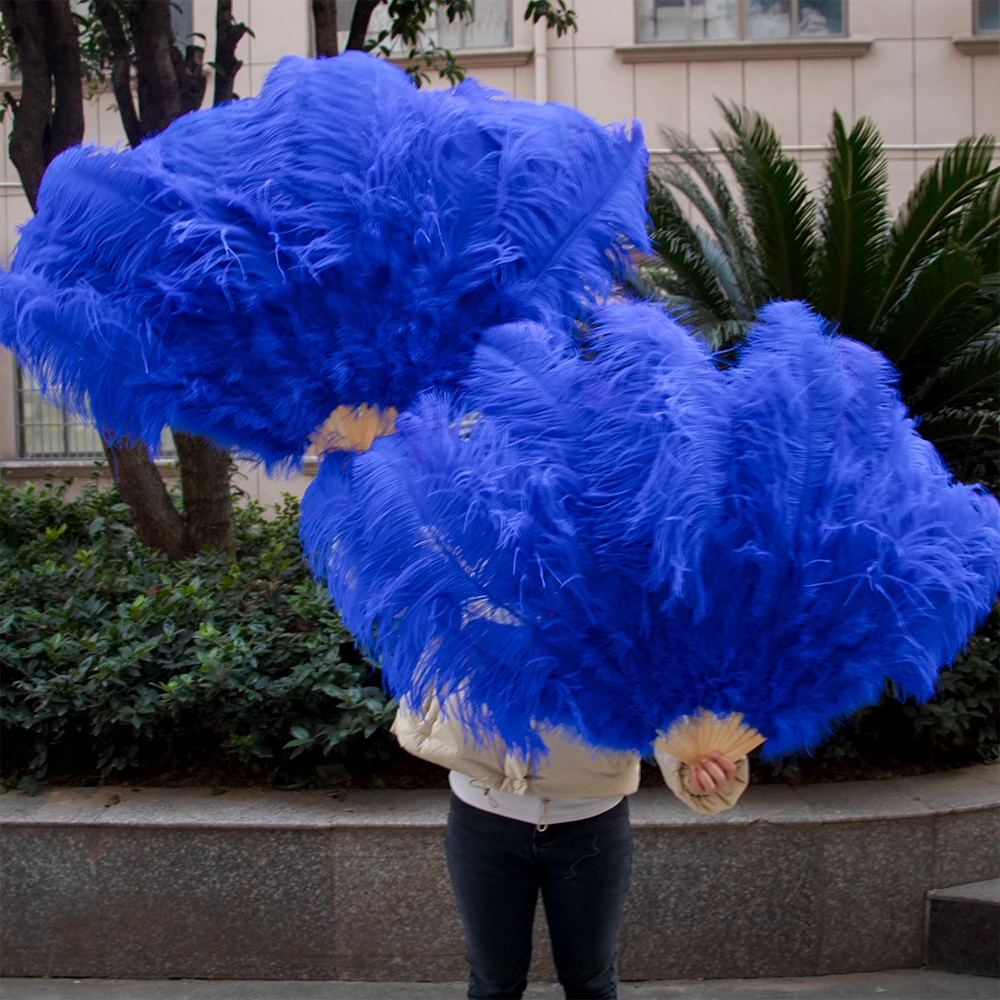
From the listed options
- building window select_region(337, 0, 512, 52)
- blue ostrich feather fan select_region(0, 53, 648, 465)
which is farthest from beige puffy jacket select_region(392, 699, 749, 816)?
building window select_region(337, 0, 512, 52)

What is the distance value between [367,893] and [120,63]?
4728mm

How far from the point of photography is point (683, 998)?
3553 mm

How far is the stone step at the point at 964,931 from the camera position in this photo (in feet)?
12.1

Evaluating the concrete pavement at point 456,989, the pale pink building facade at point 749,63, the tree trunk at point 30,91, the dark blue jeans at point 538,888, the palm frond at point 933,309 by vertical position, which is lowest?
the concrete pavement at point 456,989

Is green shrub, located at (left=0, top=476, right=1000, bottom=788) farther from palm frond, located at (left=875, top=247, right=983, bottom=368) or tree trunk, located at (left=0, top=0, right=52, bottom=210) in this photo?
tree trunk, located at (left=0, top=0, right=52, bottom=210)

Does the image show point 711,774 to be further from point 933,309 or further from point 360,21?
point 360,21

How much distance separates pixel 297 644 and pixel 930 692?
2.82 m

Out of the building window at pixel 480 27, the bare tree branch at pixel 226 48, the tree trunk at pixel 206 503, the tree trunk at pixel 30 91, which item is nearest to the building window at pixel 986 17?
the building window at pixel 480 27

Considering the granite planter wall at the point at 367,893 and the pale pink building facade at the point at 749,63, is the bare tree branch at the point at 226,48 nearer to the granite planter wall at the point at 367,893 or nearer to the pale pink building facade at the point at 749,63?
Result: the granite planter wall at the point at 367,893

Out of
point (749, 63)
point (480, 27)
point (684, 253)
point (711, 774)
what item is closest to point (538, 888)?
point (711, 774)

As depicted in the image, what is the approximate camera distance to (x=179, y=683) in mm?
3838

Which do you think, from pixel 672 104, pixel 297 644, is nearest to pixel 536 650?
pixel 297 644

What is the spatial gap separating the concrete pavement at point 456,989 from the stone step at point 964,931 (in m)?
0.05

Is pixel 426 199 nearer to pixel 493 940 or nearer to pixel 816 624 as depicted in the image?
pixel 816 624
